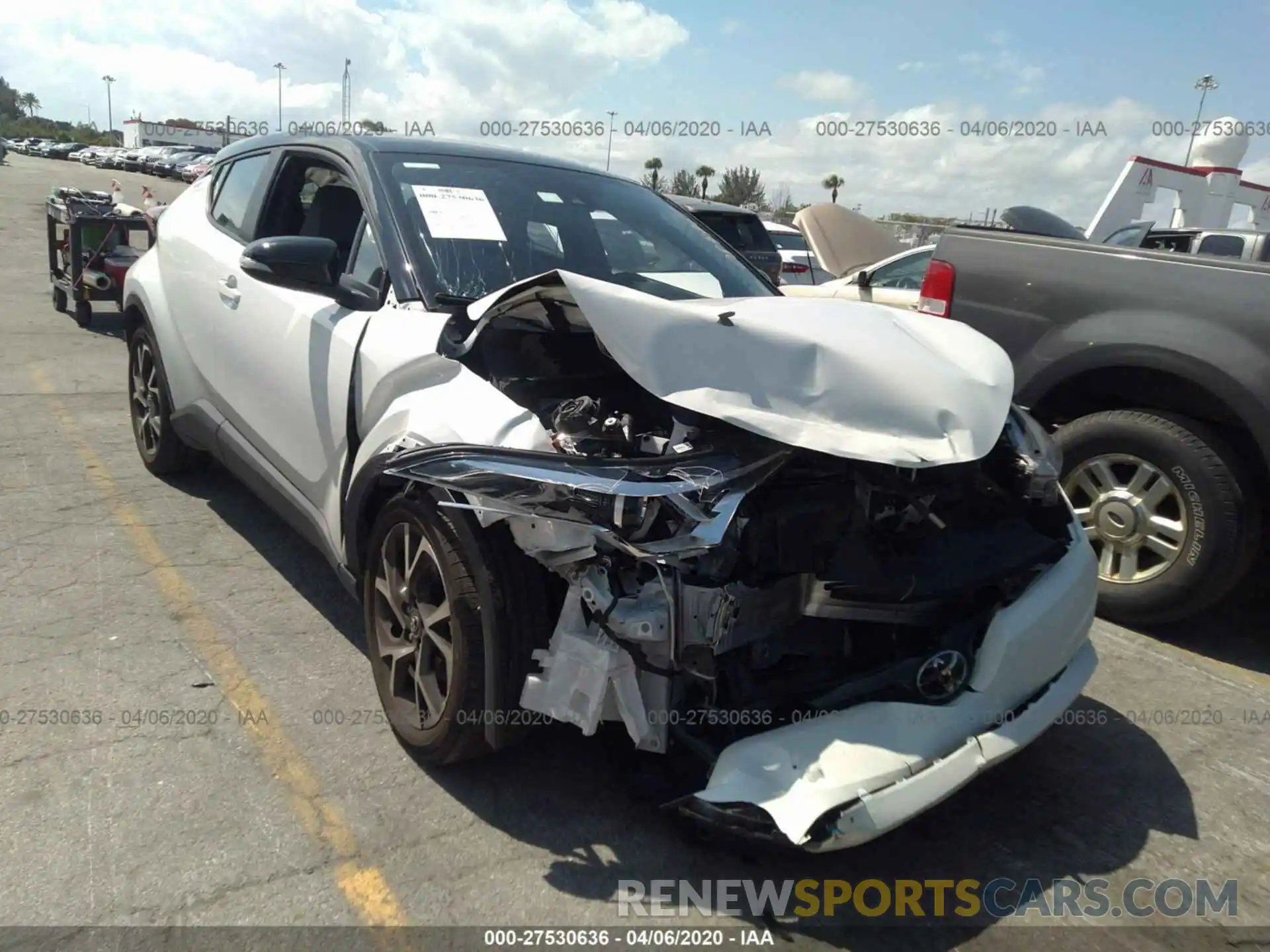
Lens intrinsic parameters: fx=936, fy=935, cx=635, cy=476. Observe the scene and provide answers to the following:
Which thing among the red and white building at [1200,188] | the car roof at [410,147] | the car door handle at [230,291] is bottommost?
the car door handle at [230,291]

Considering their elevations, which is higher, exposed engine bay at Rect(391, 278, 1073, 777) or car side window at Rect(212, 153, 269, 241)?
car side window at Rect(212, 153, 269, 241)

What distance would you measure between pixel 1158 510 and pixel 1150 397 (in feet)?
1.73

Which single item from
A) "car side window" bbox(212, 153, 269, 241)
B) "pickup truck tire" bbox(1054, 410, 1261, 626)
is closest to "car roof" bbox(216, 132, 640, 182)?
"car side window" bbox(212, 153, 269, 241)

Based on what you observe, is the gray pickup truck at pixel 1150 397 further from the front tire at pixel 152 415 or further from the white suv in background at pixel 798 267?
the white suv in background at pixel 798 267

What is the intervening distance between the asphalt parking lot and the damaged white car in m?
0.29

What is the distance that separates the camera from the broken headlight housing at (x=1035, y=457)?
2.76 meters

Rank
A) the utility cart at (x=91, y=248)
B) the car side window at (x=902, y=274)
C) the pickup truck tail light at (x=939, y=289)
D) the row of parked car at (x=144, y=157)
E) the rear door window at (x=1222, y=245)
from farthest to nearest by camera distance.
Answer: the row of parked car at (x=144, y=157) < the utility cart at (x=91, y=248) < the car side window at (x=902, y=274) < the rear door window at (x=1222, y=245) < the pickup truck tail light at (x=939, y=289)

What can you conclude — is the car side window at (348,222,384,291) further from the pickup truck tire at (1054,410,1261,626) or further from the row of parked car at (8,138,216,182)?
the row of parked car at (8,138,216,182)

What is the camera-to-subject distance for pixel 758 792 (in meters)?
2.14

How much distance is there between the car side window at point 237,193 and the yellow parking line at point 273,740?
150cm

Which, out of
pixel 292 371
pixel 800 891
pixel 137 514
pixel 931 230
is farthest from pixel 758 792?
pixel 931 230

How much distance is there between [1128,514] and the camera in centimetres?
411

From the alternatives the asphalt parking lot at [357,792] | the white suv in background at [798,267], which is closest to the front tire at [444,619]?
the asphalt parking lot at [357,792]

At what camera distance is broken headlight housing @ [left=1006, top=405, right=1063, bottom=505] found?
2762 mm
